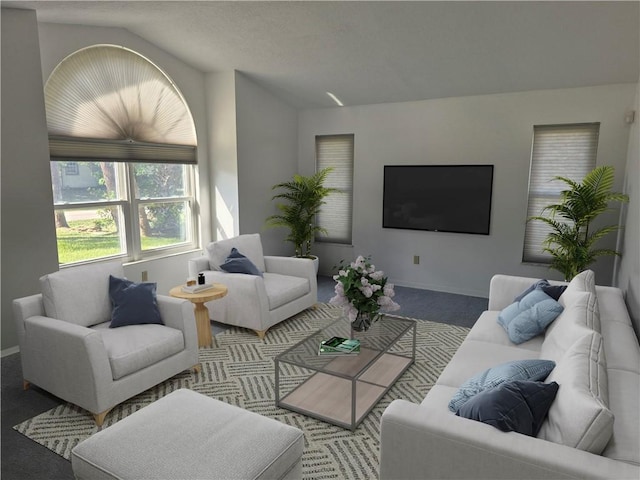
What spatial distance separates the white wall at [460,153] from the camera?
15.2 ft

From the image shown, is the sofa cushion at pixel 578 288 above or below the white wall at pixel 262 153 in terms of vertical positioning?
below

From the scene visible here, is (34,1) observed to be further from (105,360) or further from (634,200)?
(634,200)

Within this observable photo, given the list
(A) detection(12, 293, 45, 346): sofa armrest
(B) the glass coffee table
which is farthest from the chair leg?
(B) the glass coffee table

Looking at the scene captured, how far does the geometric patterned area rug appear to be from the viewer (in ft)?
7.74

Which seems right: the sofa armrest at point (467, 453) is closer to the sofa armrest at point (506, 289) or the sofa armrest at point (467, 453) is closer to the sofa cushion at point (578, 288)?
the sofa cushion at point (578, 288)

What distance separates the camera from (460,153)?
17.4ft

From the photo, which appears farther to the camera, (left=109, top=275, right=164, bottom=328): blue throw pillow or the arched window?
the arched window

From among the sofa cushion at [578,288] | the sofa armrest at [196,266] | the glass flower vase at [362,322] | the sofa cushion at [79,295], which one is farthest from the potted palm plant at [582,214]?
the sofa cushion at [79,295]

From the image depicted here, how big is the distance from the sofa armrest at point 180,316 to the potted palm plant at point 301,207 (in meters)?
2.74

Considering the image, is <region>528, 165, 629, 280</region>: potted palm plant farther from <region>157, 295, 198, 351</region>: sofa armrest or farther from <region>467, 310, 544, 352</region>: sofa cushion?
<region>157, 295, 198, 351</region>: sofa armrest

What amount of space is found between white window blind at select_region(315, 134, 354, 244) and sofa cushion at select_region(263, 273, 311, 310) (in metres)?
1.87

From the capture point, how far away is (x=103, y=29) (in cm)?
423

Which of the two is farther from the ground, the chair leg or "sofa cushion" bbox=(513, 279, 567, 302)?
"sofa cushion" bbox=(513, 279, 567, 302)

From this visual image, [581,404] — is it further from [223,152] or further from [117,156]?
[223,152]
